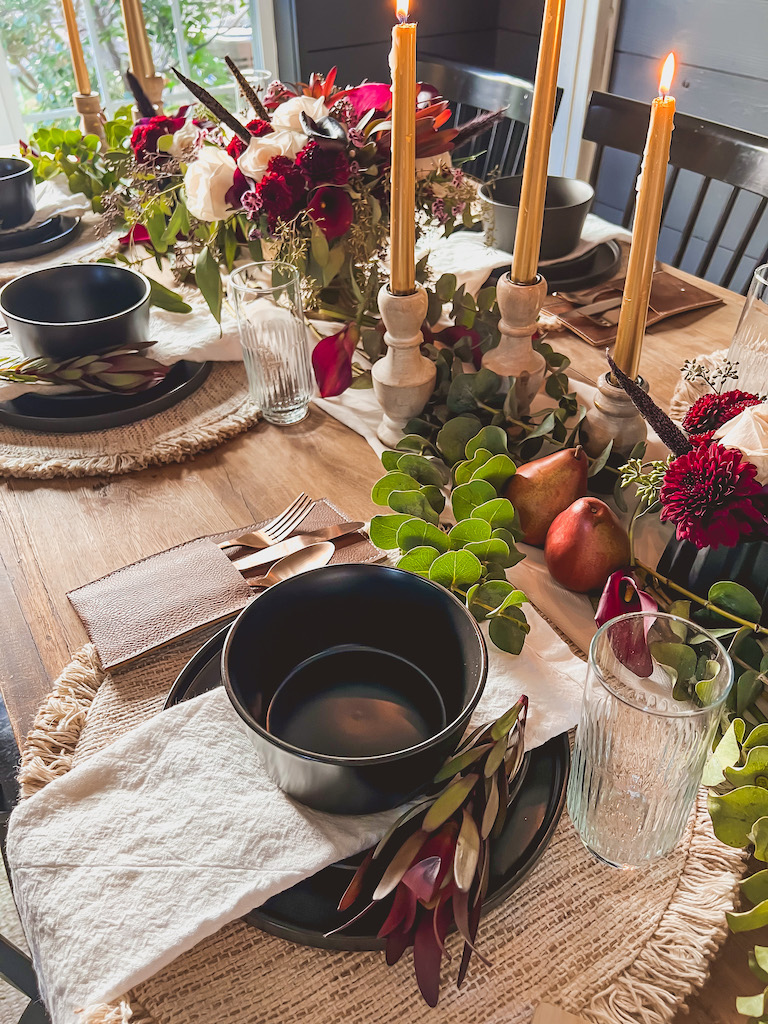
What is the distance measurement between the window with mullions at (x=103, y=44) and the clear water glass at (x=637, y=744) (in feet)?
6.95

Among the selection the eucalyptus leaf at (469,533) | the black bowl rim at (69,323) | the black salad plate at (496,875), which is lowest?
the black salad plate at (496,875)

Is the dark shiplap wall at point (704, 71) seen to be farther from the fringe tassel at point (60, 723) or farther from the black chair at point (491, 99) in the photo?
the fringe tassel at point (60, 723)

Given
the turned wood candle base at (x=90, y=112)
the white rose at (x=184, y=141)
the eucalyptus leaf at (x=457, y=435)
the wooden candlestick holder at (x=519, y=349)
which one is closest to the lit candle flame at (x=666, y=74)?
the wooden candlestick holder at (x=519, y=349)

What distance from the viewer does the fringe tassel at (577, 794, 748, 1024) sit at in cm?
40

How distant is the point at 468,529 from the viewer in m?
0.58

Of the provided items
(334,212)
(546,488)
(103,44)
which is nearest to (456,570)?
(546,488)

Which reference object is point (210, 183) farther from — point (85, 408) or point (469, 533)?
point (469, 533)

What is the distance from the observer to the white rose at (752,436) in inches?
20.2

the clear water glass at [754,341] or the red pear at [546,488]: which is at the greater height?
the clear water glass at [754,341]

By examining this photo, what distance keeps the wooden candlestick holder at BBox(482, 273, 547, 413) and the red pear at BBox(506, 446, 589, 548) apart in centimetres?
12

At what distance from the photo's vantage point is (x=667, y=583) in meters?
0.59

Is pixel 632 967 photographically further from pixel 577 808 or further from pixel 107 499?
pixel 107 499

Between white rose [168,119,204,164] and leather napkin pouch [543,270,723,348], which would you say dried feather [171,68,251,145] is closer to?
white rose [168,119,204,164]

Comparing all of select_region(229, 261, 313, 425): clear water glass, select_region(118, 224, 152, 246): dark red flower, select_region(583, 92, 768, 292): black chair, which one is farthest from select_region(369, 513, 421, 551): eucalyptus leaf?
select_region(583, 92, 768, 292): black chair
